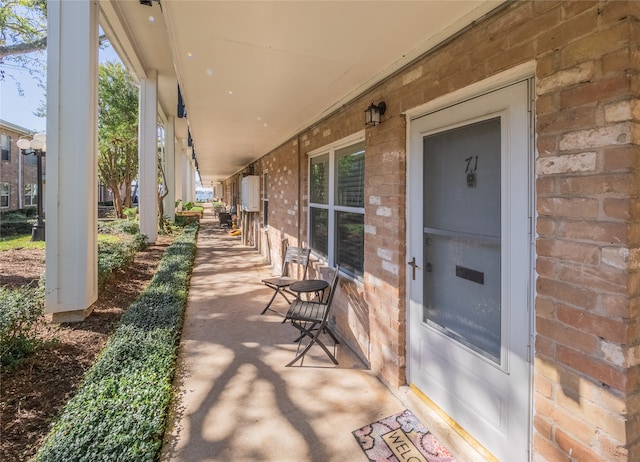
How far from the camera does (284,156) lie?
6043 millimetres

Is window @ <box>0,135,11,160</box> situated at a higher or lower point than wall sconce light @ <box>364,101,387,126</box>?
higher

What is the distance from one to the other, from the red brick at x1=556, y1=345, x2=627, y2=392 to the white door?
23 cm

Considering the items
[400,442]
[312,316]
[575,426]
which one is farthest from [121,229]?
[575,426]

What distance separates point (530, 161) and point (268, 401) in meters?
2.28

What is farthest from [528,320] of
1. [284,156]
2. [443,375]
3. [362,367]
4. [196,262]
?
[196,262]

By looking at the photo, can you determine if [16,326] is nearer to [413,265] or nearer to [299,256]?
[299,256]

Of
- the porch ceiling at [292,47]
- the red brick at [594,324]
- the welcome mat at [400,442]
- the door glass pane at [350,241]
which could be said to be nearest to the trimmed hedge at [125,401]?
the welcome mat at [400,442]

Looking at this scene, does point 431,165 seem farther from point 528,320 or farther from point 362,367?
point 362,367

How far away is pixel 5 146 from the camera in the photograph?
17469mm

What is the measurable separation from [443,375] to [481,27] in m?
2.09

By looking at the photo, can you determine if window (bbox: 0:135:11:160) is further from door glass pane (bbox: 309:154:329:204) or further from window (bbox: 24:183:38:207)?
door glass pane (bbox: 309:154:329:204)

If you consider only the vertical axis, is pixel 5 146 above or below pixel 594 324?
above

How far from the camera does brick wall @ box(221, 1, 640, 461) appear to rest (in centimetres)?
119

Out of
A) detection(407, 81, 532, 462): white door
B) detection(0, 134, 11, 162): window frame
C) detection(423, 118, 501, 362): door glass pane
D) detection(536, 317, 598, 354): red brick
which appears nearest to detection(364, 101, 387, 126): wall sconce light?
detection(407, 81, 532, 462): white door
